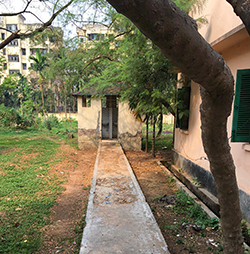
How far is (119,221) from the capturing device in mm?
3660

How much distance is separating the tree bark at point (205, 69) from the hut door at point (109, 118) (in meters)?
10.9

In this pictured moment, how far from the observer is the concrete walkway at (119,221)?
9.64ft

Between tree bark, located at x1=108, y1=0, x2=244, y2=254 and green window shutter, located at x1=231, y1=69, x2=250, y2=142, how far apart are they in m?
2.31

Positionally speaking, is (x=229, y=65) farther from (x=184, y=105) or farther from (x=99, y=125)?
(x=99, y=125)

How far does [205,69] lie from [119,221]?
325cm

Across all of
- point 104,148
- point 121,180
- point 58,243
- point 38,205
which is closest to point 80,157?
point 104,148

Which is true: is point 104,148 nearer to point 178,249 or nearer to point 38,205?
point 38,205

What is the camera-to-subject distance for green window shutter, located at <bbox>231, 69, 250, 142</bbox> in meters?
3.60

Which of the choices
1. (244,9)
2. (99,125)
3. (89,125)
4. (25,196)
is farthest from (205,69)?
(89,125)

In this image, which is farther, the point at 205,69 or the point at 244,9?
the point at 244,9

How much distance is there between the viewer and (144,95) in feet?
23.0

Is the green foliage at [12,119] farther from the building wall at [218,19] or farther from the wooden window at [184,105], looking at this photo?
the building wall at [218,19]

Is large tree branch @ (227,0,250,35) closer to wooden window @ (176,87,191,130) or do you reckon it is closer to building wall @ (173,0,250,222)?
building wall @ (173,0,250,222)

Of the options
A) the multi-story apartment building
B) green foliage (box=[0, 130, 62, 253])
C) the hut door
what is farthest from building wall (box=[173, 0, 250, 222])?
the multi-story apartment building
